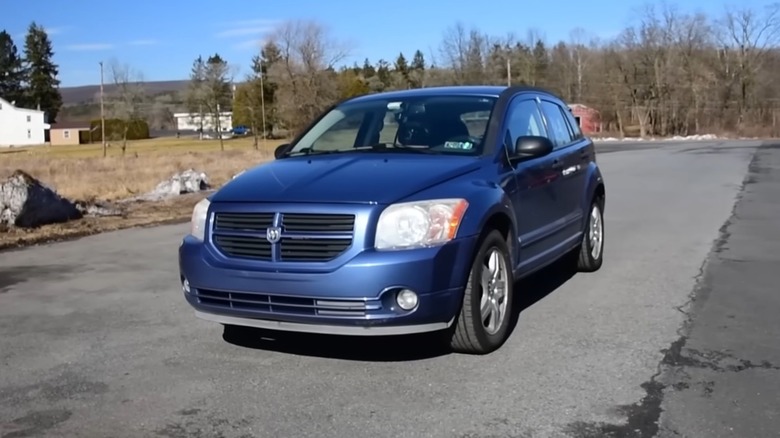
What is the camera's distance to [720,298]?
7430 mm

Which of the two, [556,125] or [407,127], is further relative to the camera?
[556,125]

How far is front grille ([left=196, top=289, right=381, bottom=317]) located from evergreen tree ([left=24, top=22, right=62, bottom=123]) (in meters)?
125

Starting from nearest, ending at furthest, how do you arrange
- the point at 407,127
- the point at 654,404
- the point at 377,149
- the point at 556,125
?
the point at 654,404 < the point at 377,149 < the point at 407,127 < the point at 556,125

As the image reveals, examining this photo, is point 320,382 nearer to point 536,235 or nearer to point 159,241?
point 536,235

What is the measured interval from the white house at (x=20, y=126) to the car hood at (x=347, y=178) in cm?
11274

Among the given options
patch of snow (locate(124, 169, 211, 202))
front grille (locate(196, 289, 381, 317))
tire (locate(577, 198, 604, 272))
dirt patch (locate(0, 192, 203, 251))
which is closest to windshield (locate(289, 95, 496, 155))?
front grille (locate(196, 289, 381, 317))

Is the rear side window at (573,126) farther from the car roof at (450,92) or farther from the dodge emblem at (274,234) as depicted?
the dodge emblem at (274,234)

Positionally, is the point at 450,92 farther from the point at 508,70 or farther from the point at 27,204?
the point at 508,70

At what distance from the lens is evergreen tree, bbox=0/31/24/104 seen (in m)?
119

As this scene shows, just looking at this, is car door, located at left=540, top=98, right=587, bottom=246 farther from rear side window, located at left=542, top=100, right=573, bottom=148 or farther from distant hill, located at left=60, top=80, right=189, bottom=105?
distant hill, located at left=60, top=80, right=189, bottom=105

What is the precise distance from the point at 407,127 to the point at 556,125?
180cm

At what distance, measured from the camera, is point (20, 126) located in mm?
111125

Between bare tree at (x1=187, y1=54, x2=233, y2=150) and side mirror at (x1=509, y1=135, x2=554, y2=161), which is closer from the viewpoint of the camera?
side mirror at (x1=509, y1=135, x2=554, y2=161)

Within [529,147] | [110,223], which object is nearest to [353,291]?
[529,147]
